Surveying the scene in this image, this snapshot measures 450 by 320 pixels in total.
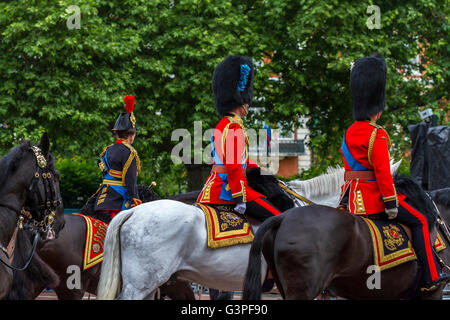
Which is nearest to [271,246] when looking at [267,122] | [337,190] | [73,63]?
[337,190]

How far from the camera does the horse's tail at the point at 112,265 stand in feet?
18.2

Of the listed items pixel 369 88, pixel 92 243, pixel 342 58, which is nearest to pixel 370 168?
pixel 369 88

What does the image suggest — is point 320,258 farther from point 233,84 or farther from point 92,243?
point 92,243

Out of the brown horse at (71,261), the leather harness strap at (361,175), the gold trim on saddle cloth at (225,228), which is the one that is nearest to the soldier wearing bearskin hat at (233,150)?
the gold trim on saddle cloth at (225,228)

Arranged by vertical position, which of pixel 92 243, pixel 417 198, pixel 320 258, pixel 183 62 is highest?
pixel 183 62

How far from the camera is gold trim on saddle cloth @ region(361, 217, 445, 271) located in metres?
5.27

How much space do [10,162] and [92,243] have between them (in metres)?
2.19

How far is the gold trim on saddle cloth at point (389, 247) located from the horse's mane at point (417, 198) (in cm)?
36

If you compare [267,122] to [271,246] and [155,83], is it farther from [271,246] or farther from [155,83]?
[271,246]

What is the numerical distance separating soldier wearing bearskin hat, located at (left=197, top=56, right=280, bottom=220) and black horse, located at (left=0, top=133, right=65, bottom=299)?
1471 millimetres

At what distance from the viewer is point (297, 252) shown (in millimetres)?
4926

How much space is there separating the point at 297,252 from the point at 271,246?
0.33 meters

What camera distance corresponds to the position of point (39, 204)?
5.49m

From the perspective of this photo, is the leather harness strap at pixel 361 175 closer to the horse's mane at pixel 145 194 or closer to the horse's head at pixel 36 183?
the horse's head at pixel 36 183
